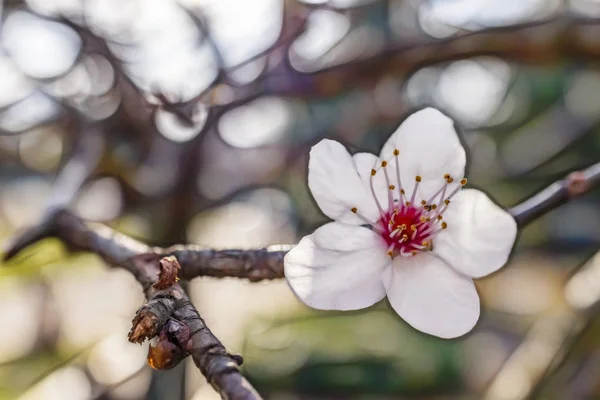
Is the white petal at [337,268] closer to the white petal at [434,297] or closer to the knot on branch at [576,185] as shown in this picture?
the white petal at [434,297]

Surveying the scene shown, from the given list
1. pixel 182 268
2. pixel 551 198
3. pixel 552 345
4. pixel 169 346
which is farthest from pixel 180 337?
pixel 552 345

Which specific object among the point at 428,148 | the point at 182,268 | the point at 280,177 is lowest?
the point at 280,177

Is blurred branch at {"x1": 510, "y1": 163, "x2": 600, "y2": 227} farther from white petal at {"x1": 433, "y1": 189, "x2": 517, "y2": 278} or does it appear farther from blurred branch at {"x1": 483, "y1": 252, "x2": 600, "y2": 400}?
blurred branch at {"x1": 483, "y1": 252, "x2": 600, "y2": 400}

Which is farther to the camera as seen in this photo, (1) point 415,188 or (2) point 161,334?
(1) point 415,188

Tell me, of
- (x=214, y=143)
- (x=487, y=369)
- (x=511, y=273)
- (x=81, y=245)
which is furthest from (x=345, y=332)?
(x=81, y=245)

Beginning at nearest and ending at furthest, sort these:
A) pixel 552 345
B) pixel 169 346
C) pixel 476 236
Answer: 1. pixel 169 346
2. pixel 476 236
3. pixel 552 345

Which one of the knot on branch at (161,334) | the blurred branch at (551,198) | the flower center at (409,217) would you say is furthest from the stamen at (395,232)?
the knot on branch at (161,334)

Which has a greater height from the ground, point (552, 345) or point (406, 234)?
point (406, 234)

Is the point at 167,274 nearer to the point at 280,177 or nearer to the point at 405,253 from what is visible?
the point at 405,253
